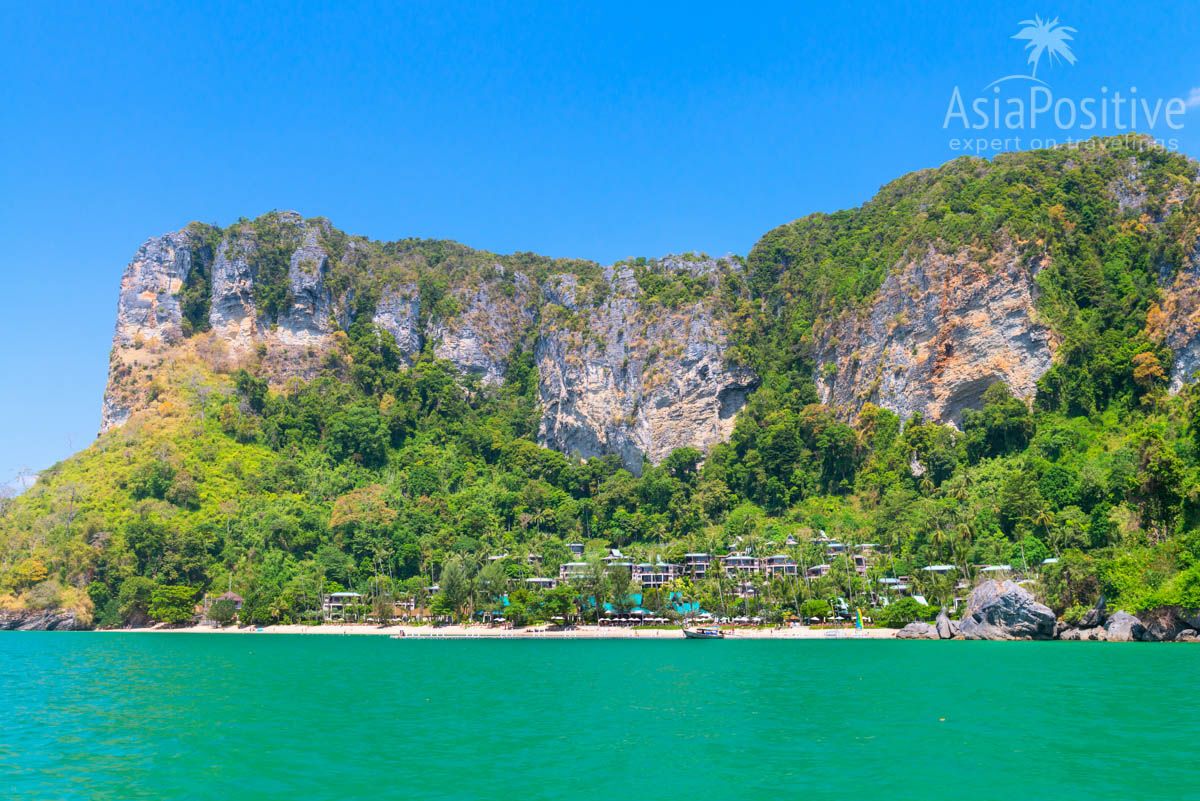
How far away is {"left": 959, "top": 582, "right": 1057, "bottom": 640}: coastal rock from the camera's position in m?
63.6

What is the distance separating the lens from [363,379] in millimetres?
139125

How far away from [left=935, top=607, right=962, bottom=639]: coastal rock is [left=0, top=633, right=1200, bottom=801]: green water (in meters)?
16.5

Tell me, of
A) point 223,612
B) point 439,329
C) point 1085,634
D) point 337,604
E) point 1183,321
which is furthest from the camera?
point 439,329

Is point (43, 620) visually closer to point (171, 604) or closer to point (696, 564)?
point (171, 604)

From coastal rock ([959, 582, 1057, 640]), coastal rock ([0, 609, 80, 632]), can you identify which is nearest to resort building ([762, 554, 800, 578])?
coastal rock ([959, 582, 1057, 640])

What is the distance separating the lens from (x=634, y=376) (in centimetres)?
13538

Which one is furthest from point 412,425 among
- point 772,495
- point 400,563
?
point 772,495

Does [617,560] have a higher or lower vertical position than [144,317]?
lower

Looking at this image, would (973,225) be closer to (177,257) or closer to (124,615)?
(124,615)

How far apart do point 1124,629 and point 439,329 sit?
116340 millimetres

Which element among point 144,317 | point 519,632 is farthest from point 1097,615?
point 144,317

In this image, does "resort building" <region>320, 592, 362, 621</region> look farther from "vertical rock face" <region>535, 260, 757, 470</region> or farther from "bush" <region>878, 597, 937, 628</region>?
"bush" <region>878, 597, 937, 628</region>

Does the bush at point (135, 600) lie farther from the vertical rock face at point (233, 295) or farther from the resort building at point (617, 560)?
the vertical rock face at point (233, 295)

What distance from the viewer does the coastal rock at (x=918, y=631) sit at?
70812mm
